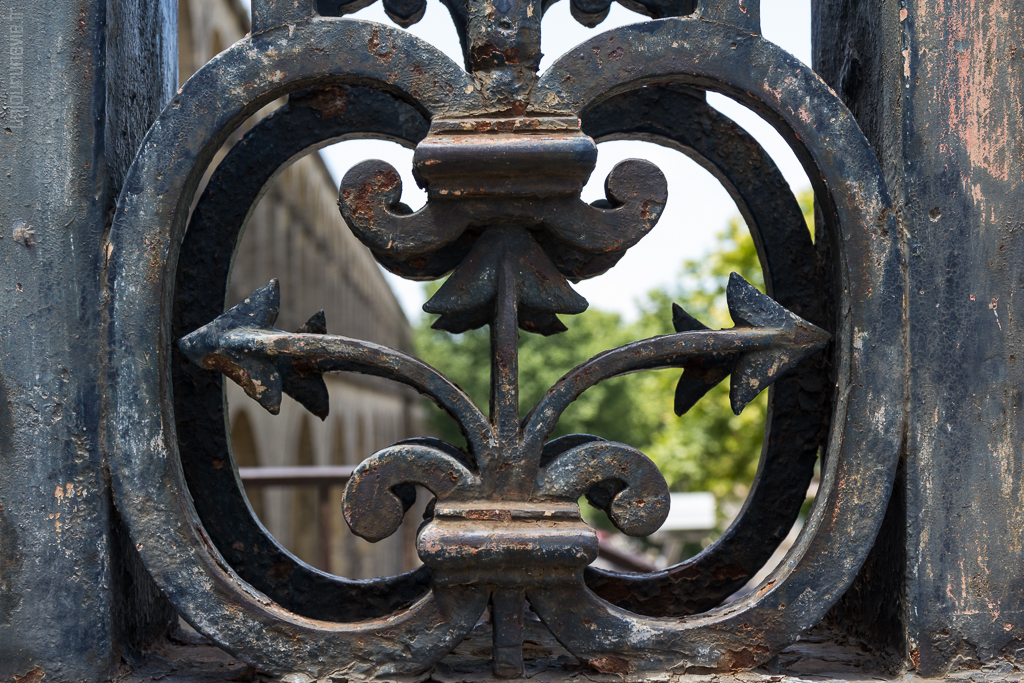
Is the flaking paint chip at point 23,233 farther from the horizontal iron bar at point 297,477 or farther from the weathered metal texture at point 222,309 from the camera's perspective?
the horizontal iron bar at point 297,477

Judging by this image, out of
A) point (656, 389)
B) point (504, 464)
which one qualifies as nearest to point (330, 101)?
point (504, 464)

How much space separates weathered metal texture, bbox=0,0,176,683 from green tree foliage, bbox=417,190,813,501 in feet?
15.0

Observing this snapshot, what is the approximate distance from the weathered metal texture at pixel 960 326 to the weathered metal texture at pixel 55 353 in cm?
98

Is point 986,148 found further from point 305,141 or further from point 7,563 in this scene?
point 7,563

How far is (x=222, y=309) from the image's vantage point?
104cm

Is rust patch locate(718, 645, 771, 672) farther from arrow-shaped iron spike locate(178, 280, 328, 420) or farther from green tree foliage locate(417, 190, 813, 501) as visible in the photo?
green tree foliage locate(417, 190, 813, 501)

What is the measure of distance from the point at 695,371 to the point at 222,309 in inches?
24.5

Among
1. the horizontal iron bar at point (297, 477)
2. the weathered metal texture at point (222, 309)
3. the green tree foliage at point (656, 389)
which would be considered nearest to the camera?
the weathered metal texture at point (222, 309)

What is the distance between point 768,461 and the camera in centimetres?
107

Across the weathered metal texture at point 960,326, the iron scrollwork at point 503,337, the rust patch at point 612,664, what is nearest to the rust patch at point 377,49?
the iron scrollwork at point 503,337

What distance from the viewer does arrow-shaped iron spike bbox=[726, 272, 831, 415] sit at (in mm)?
943

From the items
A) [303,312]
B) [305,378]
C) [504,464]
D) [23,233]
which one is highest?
[303,312]

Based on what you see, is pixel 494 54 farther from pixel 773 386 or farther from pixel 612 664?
pixel 612 664

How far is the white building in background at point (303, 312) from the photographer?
771 cm
